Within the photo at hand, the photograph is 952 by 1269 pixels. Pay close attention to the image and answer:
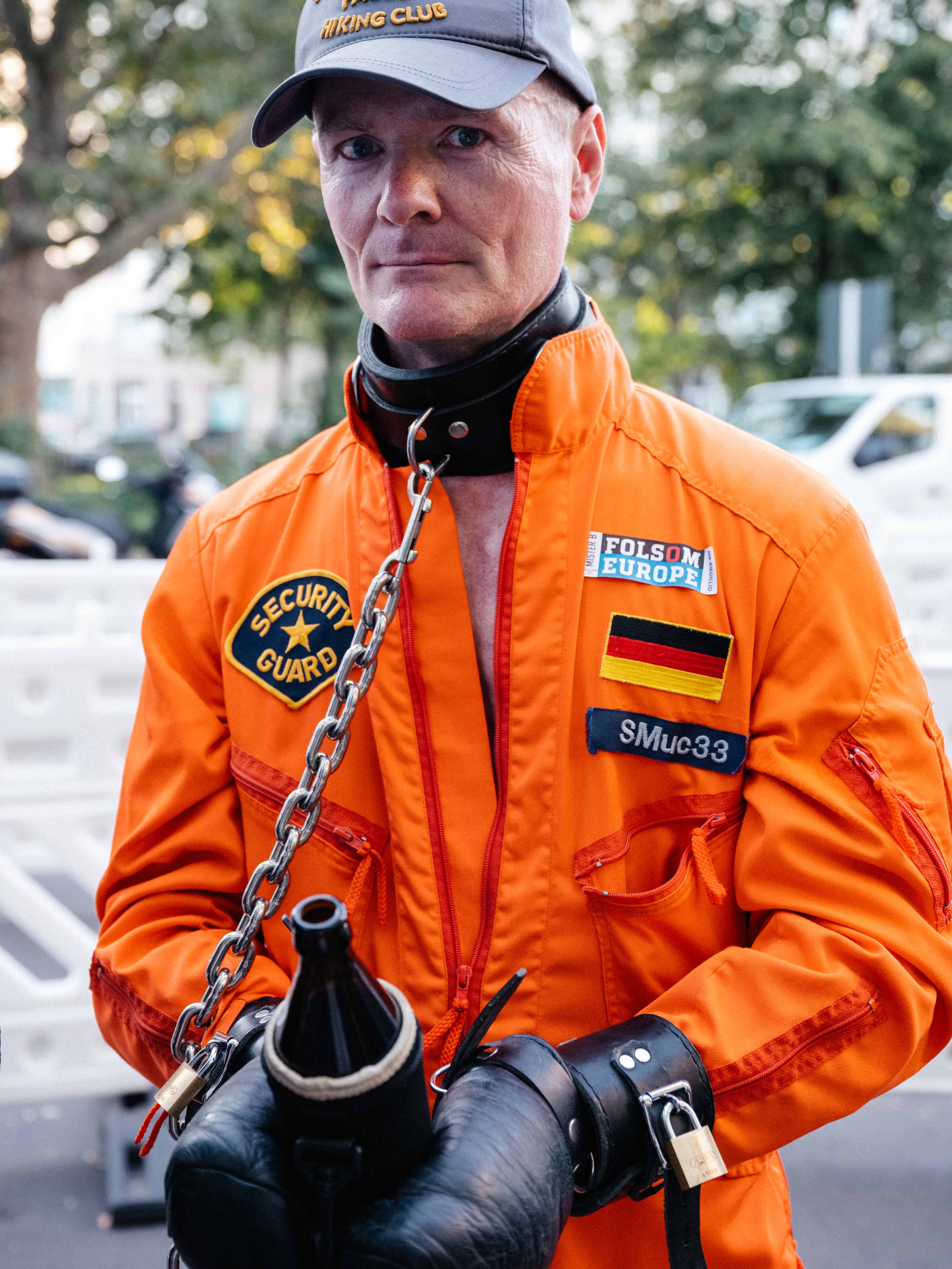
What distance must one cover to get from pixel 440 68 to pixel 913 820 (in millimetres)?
1118

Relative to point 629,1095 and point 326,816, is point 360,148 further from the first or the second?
point 629,1095

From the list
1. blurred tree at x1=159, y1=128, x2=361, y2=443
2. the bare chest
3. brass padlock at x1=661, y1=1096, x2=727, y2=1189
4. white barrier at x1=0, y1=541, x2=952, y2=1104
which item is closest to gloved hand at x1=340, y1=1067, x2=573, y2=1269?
brass padlock at x1=661, y1=1096, x2=727, y2=1189

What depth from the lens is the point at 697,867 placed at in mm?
1663

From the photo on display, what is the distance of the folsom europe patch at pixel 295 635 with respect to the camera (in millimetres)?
1803

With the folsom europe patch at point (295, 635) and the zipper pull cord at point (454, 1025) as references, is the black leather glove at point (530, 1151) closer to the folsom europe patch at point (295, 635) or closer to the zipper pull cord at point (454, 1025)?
the zipper pull cord at point (454, 1025)

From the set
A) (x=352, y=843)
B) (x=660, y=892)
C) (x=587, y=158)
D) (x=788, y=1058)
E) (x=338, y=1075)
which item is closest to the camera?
(x=338, y=1075)

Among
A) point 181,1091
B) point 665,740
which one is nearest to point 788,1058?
point 665,740

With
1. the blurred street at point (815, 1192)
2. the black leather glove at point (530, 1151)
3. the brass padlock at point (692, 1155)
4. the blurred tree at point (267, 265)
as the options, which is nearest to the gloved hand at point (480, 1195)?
the black leather glove at point (530, 1151)

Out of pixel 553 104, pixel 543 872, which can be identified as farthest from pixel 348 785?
pixel 553 104

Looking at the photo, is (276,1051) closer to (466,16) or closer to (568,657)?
(568,657)

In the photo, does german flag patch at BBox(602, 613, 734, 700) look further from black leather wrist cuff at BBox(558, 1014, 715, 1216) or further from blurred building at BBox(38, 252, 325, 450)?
blurred building at BBox(38, 252, 325, 450)

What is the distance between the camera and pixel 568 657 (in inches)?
66.4

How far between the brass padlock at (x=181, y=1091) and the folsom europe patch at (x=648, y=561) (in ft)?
2.69

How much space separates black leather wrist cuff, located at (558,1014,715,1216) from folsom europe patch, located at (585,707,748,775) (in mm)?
352
